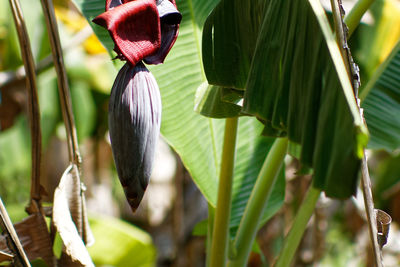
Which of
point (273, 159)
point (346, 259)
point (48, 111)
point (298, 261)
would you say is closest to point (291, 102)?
point (273, 159)

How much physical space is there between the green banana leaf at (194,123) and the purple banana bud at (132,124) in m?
0.25

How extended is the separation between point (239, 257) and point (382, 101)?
332 mm

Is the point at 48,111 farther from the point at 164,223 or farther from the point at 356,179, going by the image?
the point at 356,179

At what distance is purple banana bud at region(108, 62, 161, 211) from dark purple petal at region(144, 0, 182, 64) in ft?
0.04

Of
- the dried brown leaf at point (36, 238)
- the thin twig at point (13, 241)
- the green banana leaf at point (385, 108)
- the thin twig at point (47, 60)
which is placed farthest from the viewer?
the thin twig at point (47, 60)

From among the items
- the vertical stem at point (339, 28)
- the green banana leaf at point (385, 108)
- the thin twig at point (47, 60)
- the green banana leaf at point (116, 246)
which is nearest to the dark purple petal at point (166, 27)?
the vertical stem at point (339, 28)

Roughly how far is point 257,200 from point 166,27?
0.32 meters

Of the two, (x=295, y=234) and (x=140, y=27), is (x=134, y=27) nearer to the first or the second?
(x=140, y=27)

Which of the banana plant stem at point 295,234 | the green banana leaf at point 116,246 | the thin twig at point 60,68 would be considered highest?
the thin twig at point 60,68

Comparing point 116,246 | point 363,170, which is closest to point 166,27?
point 363,170

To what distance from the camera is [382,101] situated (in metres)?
0.70

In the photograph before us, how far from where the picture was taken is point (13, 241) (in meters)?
0.40

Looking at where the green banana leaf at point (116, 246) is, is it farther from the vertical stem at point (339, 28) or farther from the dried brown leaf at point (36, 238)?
the vertical stem at point (339, 28)

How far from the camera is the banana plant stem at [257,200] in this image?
1.86 ft
